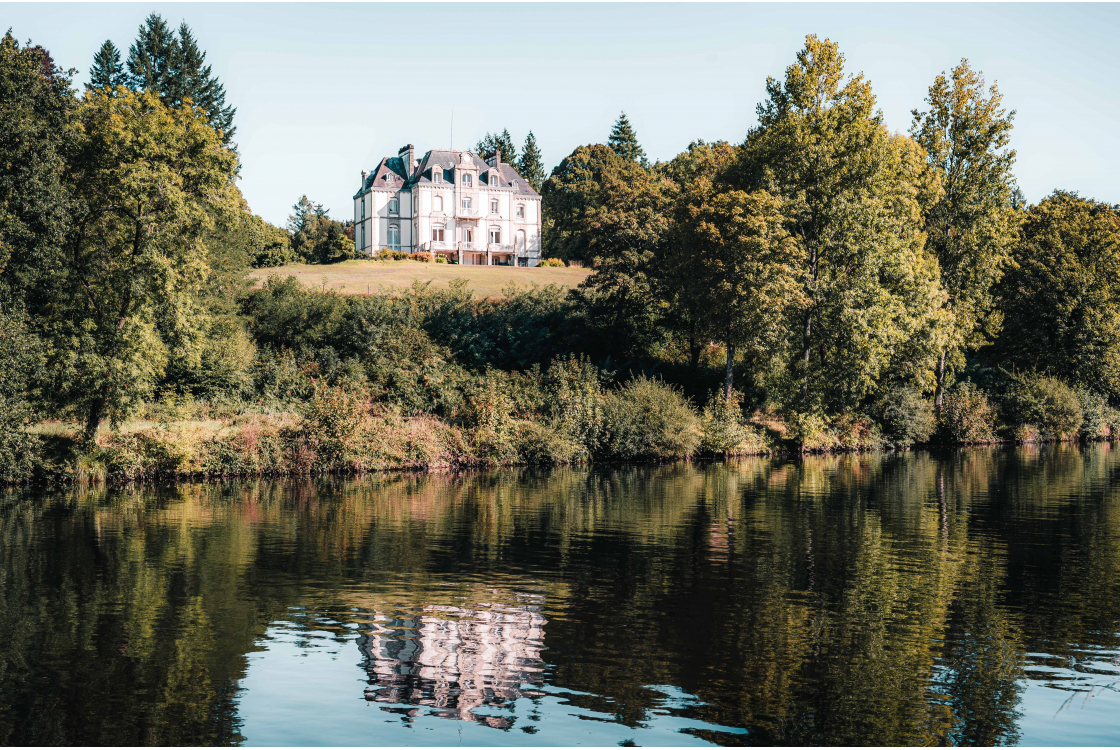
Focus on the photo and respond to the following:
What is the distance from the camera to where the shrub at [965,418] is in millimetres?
54125

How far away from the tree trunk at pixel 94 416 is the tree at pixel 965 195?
44.9m

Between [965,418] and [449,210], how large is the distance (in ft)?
207

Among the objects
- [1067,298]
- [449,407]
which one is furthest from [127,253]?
[1067,298]

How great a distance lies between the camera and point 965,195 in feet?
179

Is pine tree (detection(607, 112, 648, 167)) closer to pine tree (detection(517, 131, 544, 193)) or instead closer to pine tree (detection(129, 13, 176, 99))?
pine tree (detection(517, 131, 544, 193))

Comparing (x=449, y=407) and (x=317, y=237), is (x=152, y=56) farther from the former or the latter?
(x=449, y=407)

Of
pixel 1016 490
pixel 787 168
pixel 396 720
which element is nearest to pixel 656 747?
pixel 396 720

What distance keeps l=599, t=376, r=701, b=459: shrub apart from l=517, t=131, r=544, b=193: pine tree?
103 m

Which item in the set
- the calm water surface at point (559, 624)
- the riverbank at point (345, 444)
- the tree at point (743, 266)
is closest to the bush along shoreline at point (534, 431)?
the riverbank at point (345, 444)

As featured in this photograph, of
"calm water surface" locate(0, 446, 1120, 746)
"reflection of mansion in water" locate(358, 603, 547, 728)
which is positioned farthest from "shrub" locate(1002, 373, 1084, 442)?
"reflection of mansion in water" locate(358, 603, 547, 728)

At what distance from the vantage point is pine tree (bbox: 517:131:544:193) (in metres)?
144

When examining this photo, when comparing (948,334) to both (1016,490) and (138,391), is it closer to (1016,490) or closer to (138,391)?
(1016,490)

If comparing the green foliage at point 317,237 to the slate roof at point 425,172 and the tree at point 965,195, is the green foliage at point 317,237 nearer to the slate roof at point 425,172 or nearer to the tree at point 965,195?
the slate roof at point 425,172

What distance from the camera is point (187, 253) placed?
36.2 meters
